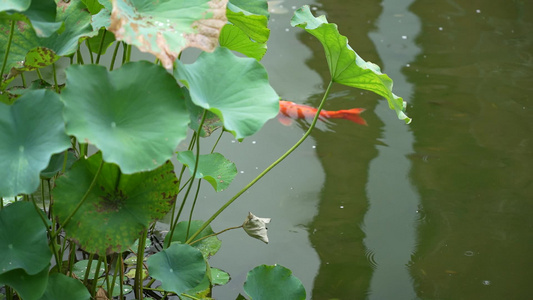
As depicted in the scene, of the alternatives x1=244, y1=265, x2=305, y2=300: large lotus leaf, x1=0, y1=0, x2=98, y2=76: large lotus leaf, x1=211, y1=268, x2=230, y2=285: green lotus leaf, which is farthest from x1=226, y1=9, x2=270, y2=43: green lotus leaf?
x1=211, y1=268, x2=230, y2=285: green lotus leaf

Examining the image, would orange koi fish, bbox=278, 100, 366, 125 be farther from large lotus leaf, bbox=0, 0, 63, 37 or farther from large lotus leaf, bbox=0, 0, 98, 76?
large lotus leaf, bbox=0, 0, 63, 37

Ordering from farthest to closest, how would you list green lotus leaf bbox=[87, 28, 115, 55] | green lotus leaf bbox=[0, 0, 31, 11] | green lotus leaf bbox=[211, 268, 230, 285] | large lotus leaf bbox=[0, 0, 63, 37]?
green lotus leaf bbox=[211, 268, 230, 285]
green lotus leaf bbox=[87, 28, 115, 55]
large lotus leaf bbox=[0, 0, 63, 37]
green lotus leaf bbox=[0, 0, 31, 11]

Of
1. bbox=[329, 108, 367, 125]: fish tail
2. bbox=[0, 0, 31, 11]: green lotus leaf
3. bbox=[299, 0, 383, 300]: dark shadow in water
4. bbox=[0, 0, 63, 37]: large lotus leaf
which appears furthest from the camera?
bbox=[329, 108, 367, 125]: fish tail

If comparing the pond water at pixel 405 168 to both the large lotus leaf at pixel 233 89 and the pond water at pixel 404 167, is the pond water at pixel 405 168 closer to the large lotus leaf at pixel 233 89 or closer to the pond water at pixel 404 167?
the pond water at pixel 404 167

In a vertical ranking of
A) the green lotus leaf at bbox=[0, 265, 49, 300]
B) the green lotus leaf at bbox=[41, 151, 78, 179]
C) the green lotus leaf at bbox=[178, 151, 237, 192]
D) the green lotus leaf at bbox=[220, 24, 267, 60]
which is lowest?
the green lotus leaf at bbox=[178, 151, 237, 192]

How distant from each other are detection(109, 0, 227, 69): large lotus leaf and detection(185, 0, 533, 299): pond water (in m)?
0.81

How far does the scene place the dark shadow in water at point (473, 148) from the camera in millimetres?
1740

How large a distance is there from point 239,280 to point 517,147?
46.3 inches

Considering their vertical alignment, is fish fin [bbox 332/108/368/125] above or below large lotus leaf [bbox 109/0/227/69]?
below

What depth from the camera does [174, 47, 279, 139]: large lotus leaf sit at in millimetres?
1032

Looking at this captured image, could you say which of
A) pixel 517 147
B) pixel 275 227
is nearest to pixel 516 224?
pixel 517 147

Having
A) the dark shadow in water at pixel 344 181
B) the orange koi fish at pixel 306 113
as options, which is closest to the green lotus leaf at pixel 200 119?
the dark shadow in water at pixel 344 181

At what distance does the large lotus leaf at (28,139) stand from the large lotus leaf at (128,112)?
5 cm

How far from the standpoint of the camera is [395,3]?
3.04m
